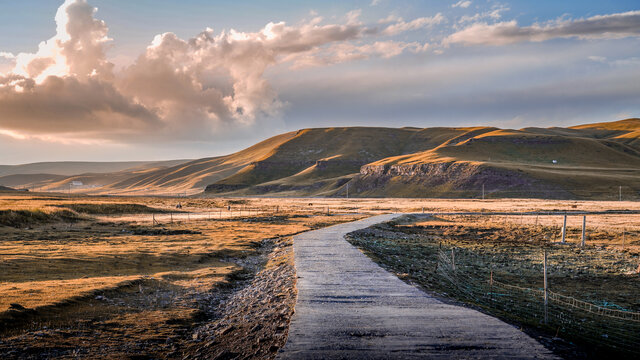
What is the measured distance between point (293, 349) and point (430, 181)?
567ft

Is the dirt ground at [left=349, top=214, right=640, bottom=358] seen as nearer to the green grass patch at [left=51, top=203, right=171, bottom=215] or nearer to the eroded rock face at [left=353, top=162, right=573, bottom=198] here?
the green grass patch at [left=51, top=203, right=171, bottom=215]

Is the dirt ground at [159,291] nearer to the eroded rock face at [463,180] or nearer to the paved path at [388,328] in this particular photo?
the paved path at [388,328]

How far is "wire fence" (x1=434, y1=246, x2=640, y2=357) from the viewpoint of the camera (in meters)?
12.3

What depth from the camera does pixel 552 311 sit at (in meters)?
16.6

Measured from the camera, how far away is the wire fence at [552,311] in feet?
40.4

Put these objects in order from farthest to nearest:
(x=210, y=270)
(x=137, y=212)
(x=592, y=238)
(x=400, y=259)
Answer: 1. (x=137, y=212)
2. (x=592, y=238)
3. (x=400, y=259)
4. (x=210, y=270)

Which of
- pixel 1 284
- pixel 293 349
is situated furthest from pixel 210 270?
pixel 293 349

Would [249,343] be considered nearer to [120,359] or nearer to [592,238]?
[120,359]

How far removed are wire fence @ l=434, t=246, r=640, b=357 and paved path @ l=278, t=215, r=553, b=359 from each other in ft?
7.03

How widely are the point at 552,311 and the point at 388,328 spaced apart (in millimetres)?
9935

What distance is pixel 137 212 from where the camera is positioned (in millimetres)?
76500

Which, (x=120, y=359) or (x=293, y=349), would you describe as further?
(x=120, y=359)

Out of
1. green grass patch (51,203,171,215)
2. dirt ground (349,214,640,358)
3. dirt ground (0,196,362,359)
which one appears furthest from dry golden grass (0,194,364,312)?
green grass patch (51,203,171,215)

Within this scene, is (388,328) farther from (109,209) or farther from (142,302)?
(109,209)
